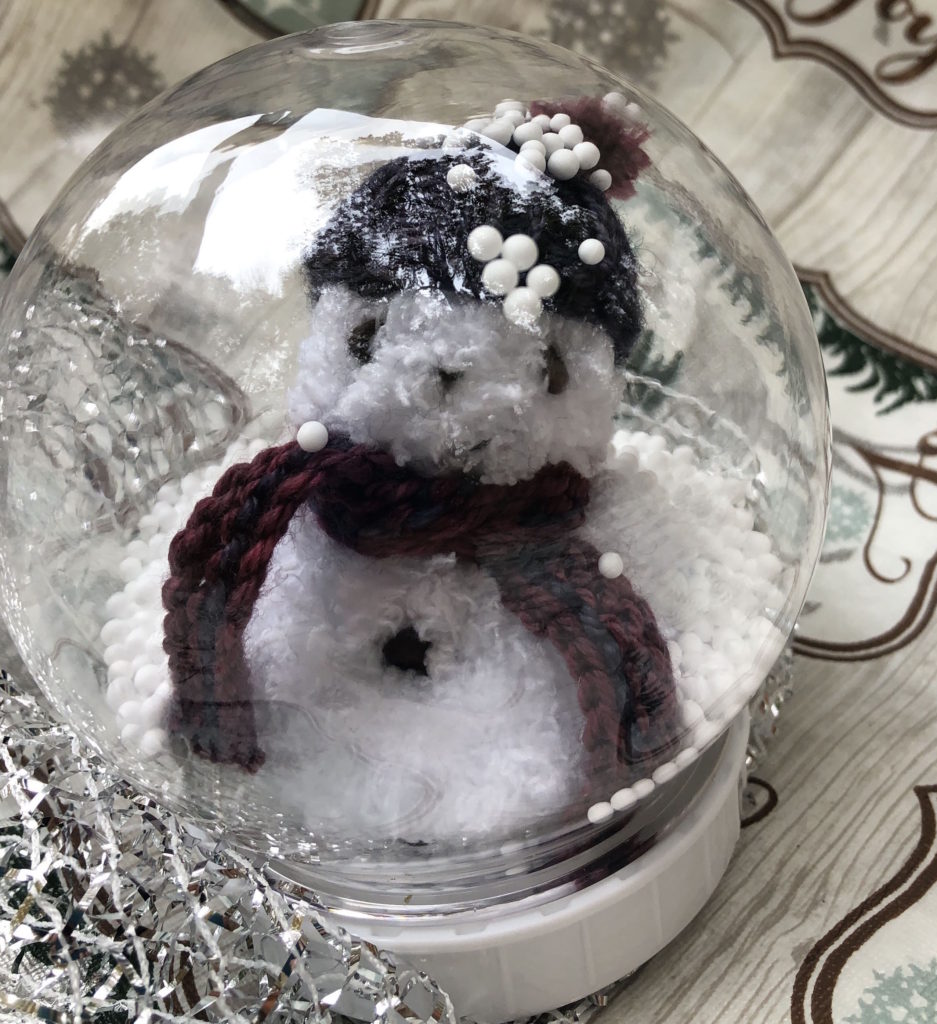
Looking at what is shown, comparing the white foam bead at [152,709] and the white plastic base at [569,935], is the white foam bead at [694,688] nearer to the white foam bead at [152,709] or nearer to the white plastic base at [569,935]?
Answer: the white plastic base at [569,935]

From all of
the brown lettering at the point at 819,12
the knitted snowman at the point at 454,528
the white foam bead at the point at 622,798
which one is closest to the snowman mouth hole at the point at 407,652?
the knitted snowman at the point at 454,528

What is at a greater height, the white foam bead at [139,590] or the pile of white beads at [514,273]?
the pile of white beads at [514,273]

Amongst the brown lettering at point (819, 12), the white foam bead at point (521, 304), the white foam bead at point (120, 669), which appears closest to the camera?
the white foam bead at point (521, 304)

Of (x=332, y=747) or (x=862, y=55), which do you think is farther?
(x=862, y=55)

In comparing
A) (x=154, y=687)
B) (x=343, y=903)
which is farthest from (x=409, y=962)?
(x=154, y=687)

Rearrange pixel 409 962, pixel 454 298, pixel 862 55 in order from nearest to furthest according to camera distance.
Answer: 1. pixel 454 298
2. pixel 409 962
3. pixel 862 55

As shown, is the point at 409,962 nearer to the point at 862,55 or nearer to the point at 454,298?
the point at 454,298
